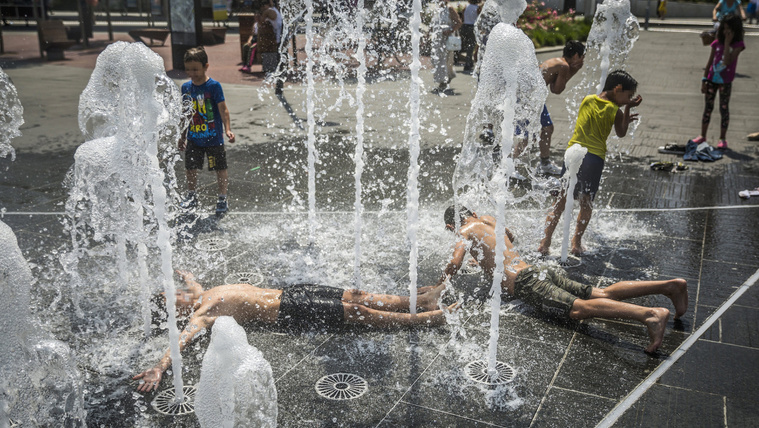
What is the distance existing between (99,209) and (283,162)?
3.49 meters

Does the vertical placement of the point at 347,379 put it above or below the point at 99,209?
below

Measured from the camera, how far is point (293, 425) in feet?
11.1

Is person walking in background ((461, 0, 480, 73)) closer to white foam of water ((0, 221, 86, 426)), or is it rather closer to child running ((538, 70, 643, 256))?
child running ((538, 70, 643, 256))

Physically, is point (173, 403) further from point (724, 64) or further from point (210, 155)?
point (724, 64)

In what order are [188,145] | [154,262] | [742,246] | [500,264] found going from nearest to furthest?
[500,264], [154,262], [742,246], [188,145]

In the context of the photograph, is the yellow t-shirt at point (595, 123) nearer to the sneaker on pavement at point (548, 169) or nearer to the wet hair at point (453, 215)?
the wet hair at point (453, 215)

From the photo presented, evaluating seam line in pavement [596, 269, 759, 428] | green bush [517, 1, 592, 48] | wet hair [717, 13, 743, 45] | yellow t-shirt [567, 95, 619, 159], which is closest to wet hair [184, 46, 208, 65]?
yellow t-shirt [567, 95, 619, 159]

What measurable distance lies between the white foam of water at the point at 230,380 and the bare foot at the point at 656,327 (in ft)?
8.38

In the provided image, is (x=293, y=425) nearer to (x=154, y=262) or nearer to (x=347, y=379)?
(x=347, y=379)

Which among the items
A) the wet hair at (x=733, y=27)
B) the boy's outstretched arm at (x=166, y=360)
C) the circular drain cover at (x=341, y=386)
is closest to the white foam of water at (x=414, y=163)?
the circular drain cover at (x=341, y=386)

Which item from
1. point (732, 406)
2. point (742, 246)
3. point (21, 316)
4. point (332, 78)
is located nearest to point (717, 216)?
point (742, 246)

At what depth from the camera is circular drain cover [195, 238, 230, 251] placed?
18.6ft

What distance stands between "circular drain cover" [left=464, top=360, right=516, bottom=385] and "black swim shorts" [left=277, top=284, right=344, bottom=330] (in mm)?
932

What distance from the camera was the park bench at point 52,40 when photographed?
17594mm
